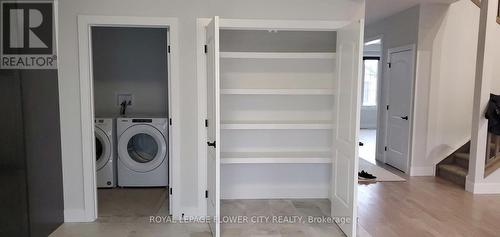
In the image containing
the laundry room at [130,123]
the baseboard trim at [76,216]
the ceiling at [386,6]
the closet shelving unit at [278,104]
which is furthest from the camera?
the ceiling at [386,6]

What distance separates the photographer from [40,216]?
292 cm

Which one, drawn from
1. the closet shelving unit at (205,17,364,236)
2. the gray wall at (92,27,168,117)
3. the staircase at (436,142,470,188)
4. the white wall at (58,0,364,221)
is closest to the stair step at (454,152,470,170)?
the staircase at (436,142,470,188)

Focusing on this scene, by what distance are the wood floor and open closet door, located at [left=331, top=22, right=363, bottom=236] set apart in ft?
1.28

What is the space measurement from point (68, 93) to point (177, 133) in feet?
3.62

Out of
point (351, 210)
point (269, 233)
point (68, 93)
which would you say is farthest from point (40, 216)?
point (351, 210)

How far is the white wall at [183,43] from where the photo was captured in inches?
125

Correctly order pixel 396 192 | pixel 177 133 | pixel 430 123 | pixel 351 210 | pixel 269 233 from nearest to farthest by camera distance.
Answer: pixel 351 210
pixel 269 233
pixel 177 133
pixel 396 192
pixel 430 123

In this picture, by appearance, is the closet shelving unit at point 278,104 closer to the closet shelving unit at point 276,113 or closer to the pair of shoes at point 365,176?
the closet shelving unit at point 276,113

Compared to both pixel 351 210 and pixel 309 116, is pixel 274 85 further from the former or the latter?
pixel 351 210

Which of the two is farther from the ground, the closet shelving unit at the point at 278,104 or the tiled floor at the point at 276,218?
the closet shelving unit at the point at 278,104

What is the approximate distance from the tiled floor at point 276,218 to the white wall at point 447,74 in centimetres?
247
